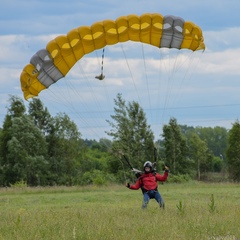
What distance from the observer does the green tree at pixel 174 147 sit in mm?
69250

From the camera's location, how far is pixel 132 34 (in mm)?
16203

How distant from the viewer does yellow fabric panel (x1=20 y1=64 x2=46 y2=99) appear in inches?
635

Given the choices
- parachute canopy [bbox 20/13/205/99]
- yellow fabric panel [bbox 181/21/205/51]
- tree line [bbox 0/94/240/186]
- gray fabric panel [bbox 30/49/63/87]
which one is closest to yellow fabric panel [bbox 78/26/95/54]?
Answer: parachute canopy [bbox 20/13/205/99]

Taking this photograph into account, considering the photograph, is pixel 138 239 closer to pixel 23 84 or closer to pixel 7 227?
pixel 7 227

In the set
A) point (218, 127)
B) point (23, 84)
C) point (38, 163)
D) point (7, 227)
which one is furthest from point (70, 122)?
point (218, 127)

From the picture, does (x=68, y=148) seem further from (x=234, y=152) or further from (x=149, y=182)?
(x=149, y=182)

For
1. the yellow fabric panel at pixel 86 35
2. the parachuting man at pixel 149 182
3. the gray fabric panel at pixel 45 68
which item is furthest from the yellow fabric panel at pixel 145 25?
the parachuting man at pixel 149 182

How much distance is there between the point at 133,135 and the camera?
203 ft

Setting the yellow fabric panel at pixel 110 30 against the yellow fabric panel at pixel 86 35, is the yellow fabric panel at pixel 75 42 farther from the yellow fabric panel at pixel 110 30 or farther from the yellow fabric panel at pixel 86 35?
the yellow fabric panel at pixel 110 30

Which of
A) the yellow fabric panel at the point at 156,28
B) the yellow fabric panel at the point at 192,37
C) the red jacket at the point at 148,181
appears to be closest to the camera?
the red jacket at the point at 148,181

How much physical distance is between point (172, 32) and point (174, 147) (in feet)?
175

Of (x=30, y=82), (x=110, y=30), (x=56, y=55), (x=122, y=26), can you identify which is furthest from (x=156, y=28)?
(x=30, y=82)

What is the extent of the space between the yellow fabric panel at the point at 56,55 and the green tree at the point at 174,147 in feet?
172

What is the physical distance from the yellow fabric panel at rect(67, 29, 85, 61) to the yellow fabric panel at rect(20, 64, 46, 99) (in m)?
1.23
